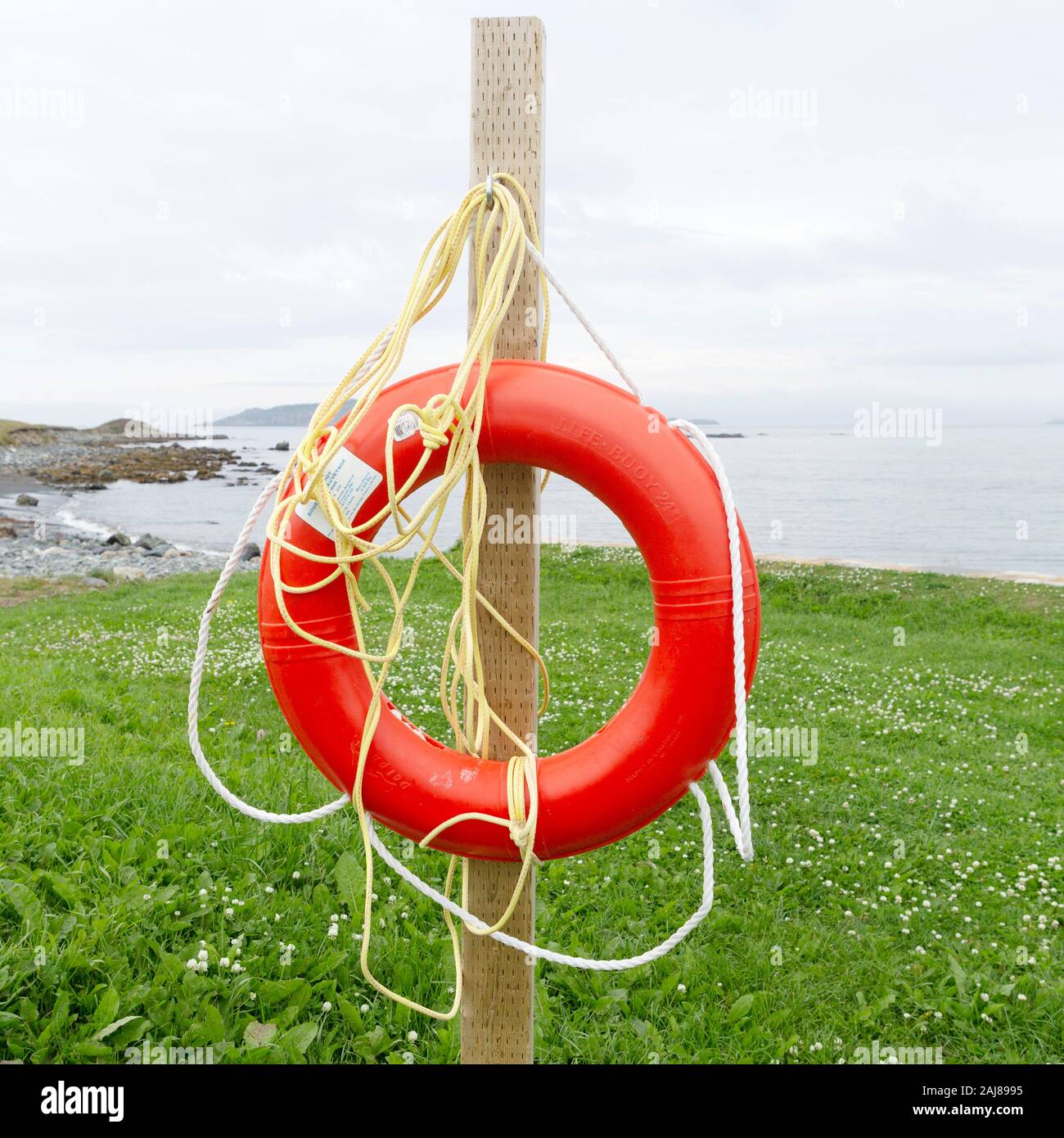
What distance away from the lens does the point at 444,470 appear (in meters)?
2.03

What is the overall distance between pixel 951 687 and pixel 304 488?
6.20 meters

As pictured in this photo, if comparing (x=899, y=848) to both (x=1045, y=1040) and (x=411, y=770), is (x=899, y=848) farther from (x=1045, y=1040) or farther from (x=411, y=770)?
(x=411, y=770)

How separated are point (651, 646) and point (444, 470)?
22.8 inches

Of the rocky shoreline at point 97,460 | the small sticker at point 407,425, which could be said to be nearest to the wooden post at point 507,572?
the small sticker at point 407,425

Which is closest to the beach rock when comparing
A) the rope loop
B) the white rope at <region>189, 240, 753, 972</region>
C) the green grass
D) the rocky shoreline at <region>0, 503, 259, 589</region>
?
the rocky shoreline at <region>0, 503, 259, 589</region>

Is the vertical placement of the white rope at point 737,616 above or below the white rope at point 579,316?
below

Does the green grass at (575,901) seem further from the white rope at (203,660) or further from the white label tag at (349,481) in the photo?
the white label tag at (349,481)

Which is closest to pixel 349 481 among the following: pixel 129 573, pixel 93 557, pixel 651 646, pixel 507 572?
pixel 507 572

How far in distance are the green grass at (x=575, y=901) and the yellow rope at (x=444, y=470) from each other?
92cm

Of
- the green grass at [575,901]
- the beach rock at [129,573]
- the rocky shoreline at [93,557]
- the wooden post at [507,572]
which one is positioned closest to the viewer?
the wooden post at [507,572]

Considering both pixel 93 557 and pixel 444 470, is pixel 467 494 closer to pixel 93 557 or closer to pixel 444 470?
pixel 444 470

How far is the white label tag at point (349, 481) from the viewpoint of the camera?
6.59 feet

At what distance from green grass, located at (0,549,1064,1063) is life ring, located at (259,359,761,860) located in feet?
3.14
